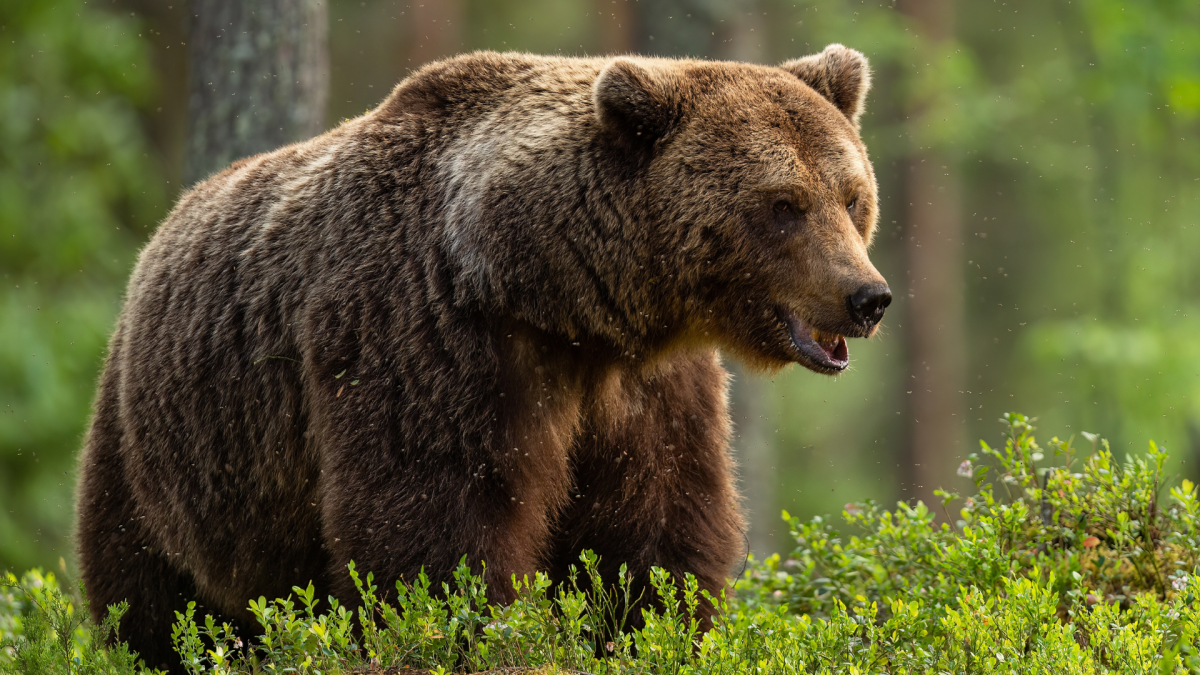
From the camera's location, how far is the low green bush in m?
3.49

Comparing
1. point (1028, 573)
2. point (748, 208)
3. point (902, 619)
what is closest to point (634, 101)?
point (748, 208)

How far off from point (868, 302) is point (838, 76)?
44.3 inches

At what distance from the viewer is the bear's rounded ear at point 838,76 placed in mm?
4602

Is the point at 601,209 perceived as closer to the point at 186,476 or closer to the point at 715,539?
the point at 715,539

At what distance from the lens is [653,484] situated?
4539 millimetres

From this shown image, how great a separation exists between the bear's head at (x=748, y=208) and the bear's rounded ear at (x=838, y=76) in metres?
0.33

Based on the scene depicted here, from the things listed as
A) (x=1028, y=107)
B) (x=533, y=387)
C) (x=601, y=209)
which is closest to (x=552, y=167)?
(x=601, y=209)

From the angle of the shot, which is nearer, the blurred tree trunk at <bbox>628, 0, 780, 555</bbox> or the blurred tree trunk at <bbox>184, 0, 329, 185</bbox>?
the blurred tree trunk at <bbox>184, 0, 329, 185</bbox>

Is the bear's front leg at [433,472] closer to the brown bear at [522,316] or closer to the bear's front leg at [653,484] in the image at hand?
the brown bear at [522,316]

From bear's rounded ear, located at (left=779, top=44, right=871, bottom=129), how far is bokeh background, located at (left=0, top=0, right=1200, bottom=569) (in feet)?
12.6

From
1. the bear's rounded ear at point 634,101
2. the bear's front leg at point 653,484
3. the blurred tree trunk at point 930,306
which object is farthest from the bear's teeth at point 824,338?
the blurred tree trunk at point 930,306

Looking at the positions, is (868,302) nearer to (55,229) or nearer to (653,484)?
(653,484)

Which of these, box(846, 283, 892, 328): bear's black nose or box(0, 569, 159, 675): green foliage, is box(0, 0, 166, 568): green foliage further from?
box(846, 283, 892, 328): bear's black nose

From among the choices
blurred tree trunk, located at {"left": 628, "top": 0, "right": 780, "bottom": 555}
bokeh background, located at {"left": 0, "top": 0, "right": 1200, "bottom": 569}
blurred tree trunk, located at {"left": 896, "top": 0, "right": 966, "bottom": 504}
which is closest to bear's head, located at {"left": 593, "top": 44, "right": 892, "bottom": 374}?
bokeh background, located at {"left": 0, "top": 0, "right": 1200, "bottom": 569}
